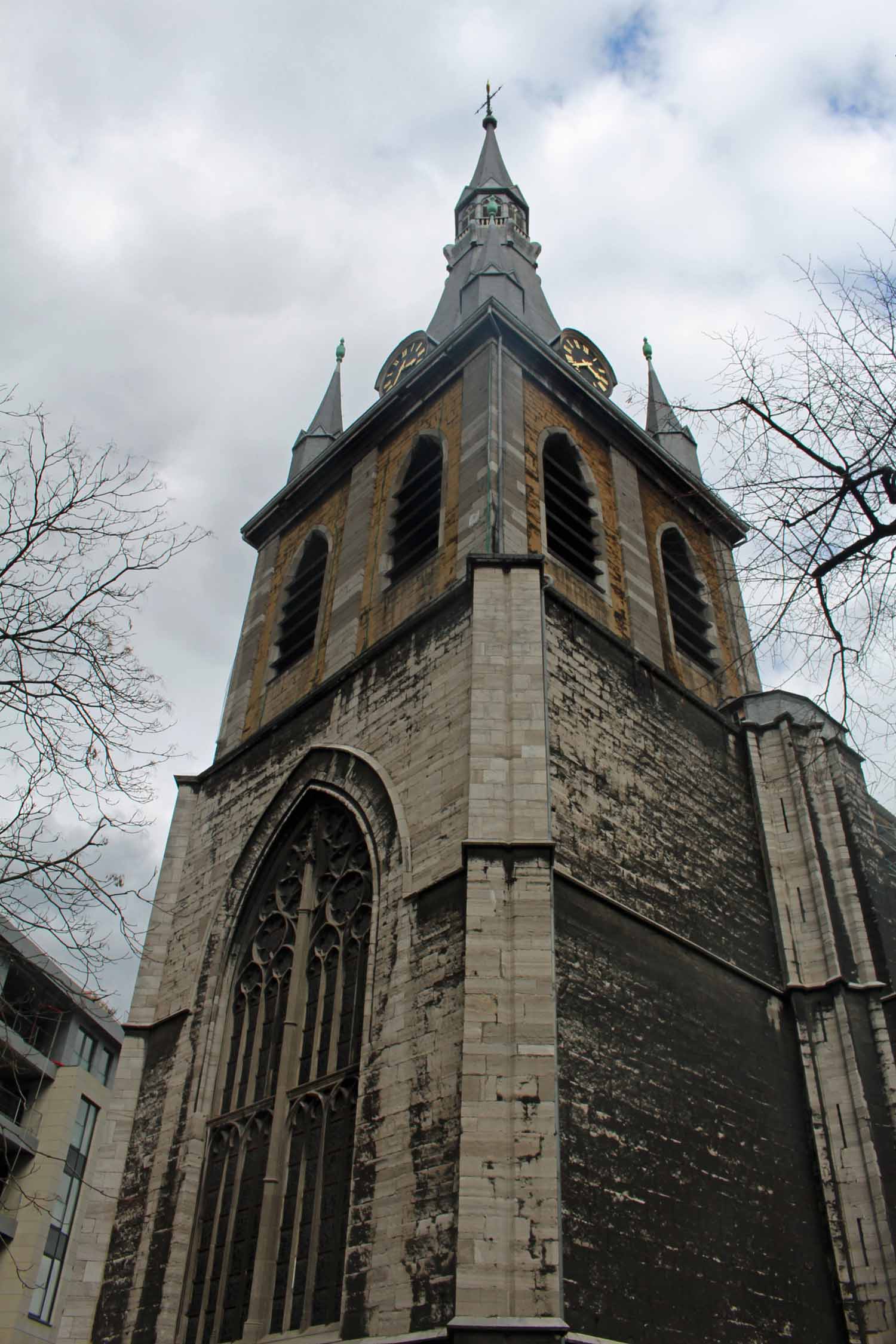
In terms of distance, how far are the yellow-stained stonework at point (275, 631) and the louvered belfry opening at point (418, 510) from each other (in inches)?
53.8

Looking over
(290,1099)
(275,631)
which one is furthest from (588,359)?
(290,1099)

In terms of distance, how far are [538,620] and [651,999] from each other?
396 centimetres

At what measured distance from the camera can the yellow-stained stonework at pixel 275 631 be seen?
16.7 m

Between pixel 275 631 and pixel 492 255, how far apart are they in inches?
336

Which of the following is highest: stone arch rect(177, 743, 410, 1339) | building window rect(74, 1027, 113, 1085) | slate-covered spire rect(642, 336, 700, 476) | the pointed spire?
the pointed spire

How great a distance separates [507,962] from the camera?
32.6ft

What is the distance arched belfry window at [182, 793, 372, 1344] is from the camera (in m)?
10.7

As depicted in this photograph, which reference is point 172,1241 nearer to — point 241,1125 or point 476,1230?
point 241,1125

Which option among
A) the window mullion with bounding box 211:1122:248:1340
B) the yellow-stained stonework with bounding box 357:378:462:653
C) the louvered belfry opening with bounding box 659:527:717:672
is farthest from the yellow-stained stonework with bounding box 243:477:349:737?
the window mullion with bounding box 211:1122:248:1340

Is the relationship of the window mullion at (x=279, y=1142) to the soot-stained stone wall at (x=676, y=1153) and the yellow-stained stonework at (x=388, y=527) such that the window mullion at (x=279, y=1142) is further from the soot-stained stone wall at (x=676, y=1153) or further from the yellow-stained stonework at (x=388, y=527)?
the yellow-stained stonework at (x=388, y=527)

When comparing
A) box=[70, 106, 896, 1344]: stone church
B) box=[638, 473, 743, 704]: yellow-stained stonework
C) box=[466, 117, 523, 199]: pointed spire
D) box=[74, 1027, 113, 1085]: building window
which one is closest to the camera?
box=[70, 106, 896, 1344]: stone church

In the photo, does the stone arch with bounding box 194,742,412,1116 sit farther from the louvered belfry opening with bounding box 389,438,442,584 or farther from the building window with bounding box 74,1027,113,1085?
the building window with bounding box 74,1027,113,1085

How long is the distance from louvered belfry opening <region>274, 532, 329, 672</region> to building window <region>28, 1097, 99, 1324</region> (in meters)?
16.7

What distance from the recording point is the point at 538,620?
12.5 m
